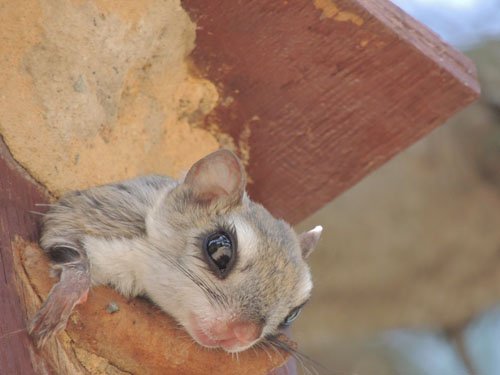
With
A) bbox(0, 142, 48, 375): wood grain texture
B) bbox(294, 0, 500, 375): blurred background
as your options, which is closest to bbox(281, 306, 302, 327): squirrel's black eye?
bbox(0, 142, 48, 375): wood grain texture

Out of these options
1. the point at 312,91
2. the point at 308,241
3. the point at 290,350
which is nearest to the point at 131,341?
the point at 290,350

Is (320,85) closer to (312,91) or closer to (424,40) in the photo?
(312,91)

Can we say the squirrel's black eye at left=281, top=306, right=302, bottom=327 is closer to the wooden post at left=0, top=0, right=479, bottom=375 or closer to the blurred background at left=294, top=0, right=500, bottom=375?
the wooden post at left=0, top=0, right=479, bottom=375

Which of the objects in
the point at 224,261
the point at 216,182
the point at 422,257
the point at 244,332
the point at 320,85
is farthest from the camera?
the point at 422,257

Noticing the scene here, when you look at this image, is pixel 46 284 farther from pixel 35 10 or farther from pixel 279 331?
pixel 35 10

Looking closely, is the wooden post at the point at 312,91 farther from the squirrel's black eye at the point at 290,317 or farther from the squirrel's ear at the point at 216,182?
the squirrel's ear at the point at 216,182

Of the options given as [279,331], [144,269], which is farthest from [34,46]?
[279,331]

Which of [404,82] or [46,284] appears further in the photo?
[404,82]
